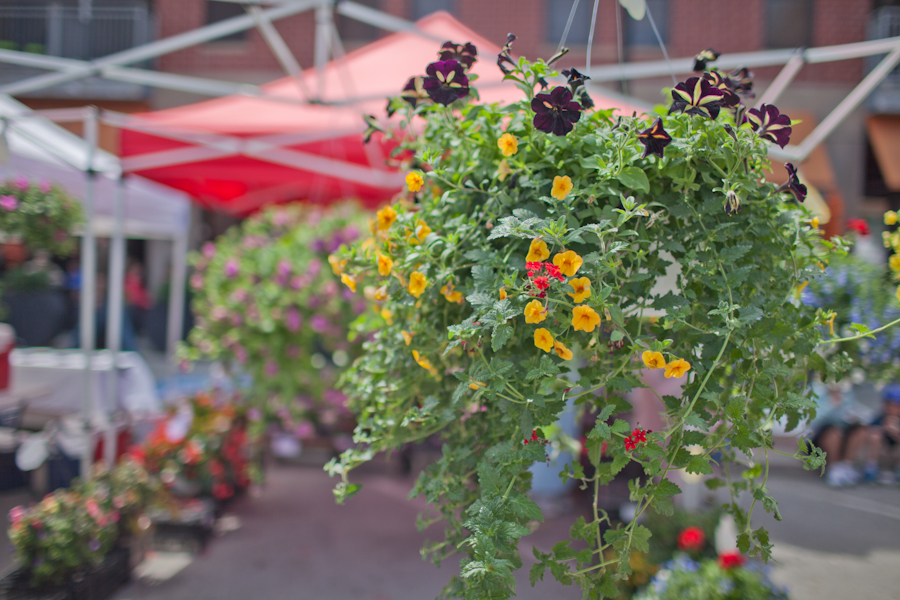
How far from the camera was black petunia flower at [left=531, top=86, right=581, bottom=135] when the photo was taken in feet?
3.36

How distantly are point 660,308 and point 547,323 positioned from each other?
20cm

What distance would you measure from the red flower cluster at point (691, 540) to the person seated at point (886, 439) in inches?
30.7

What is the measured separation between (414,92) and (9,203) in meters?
1.93

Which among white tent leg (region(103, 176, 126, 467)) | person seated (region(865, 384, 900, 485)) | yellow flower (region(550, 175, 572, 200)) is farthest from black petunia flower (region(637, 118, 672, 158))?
white tent leg (region(103, 176, 126, 467))

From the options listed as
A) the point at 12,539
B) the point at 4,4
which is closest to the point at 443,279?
the point at 12,539

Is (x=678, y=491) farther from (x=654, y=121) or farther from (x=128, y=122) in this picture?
(x=128, y=122)

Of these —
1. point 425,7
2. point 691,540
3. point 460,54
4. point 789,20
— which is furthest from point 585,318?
point 789,20

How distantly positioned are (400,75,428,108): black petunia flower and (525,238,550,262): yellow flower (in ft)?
1.89

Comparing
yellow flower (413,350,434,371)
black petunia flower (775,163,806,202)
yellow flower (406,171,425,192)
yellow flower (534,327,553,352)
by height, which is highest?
black petunia flower (775,163,806,202)

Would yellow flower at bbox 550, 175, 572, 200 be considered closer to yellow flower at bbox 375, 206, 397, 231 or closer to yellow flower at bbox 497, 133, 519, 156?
yellow flower at bbox 497, 133, 519, 156

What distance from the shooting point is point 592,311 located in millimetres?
946

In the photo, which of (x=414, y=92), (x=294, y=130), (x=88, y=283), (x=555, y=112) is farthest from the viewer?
(x=294, y=130)

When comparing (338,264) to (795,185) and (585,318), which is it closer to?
(585,318)

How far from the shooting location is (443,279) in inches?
42.9
